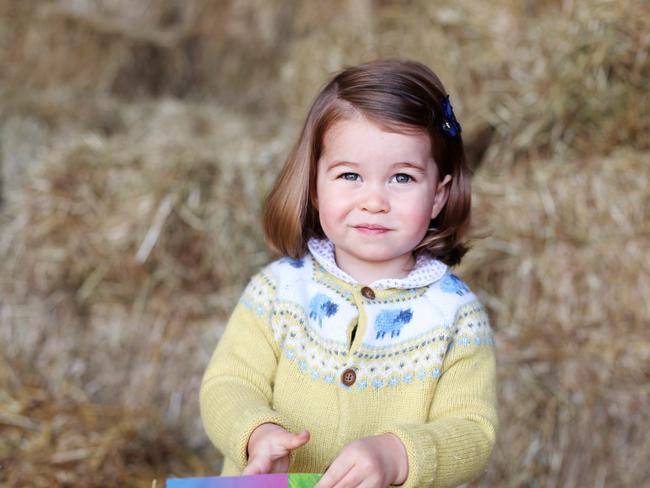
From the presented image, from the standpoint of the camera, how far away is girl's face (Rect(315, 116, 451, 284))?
152 centimetres

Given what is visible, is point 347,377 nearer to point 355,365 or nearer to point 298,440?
point 355,365

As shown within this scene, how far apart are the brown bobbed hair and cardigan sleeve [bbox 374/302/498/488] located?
0.66ft

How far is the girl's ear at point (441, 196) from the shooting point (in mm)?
1661

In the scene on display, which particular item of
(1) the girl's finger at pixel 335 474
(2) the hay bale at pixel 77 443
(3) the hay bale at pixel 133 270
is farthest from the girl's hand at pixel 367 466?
(3) the hay bale at pixel 133 270

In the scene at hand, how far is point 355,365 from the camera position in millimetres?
1541

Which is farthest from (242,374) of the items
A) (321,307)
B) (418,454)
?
(418,454)

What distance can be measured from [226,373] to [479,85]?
6.70 ft

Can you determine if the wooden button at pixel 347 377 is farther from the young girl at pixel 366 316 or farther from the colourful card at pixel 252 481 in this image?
the colourful card at pixel 252 481

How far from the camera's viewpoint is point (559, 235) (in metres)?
2.65

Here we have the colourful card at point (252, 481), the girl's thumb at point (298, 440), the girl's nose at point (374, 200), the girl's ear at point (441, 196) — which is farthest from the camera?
the girl's ear at point (441, 196)

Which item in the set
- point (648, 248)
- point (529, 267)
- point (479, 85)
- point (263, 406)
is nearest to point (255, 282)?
point (263, 406)

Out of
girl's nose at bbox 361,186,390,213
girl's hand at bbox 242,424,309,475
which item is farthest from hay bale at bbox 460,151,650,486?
girl's hand at bbox 242,424,309,475

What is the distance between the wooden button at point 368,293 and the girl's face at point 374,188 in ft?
0.18

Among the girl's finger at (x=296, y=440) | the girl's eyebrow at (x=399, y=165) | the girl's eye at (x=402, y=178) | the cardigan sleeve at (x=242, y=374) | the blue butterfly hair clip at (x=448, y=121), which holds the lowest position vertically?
the cardigan sleeve at (x=242, y=374)
